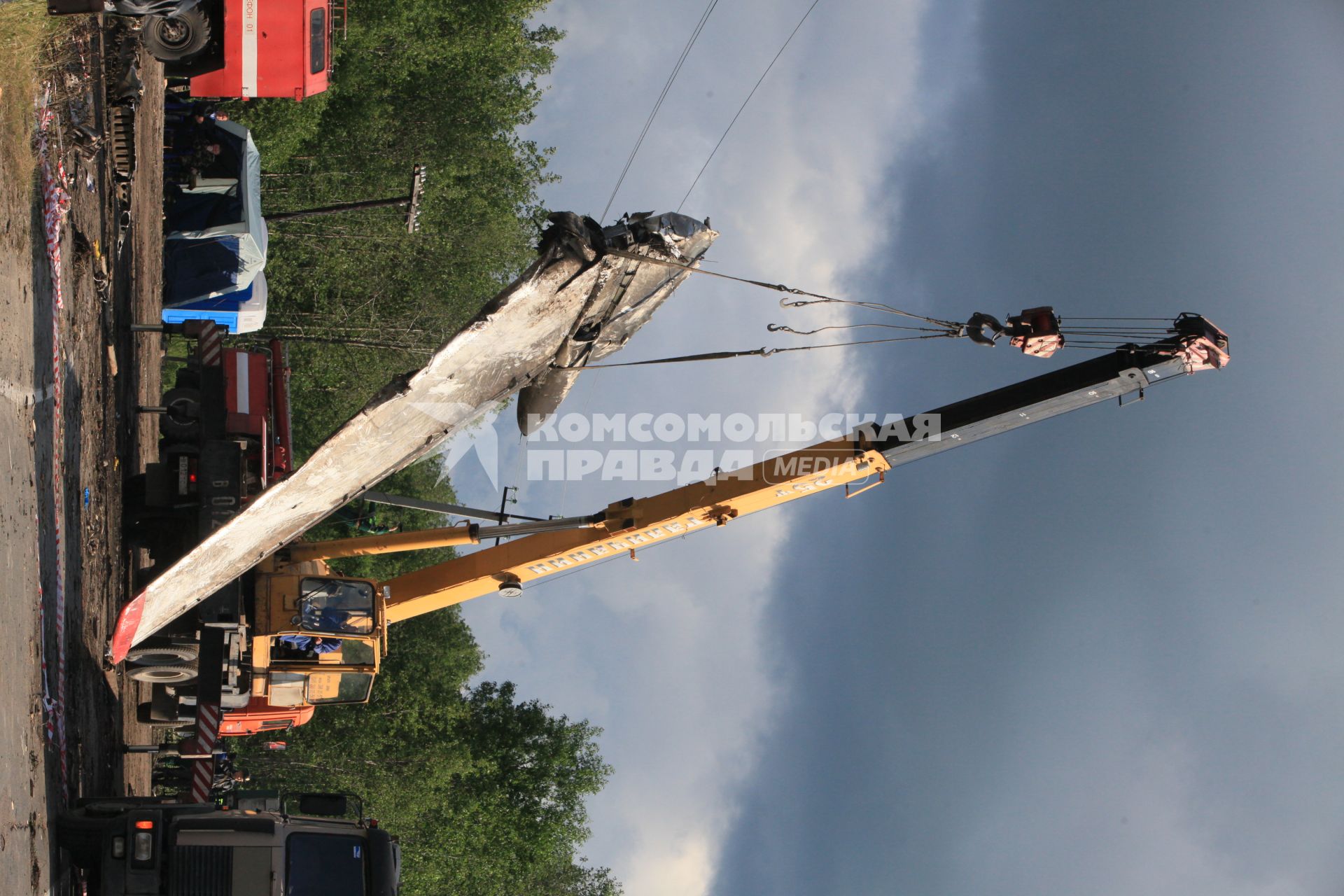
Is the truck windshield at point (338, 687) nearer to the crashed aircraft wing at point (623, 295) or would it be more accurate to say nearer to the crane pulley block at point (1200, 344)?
the crashed aircraft wing at point (623, 295)

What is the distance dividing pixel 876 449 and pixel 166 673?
9.42 metres

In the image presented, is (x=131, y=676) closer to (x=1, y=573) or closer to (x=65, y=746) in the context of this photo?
(x=65, y=746)

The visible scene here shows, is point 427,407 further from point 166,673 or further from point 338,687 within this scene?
point 166,673

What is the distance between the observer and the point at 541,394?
34.9 ft

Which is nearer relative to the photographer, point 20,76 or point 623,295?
point 623,295

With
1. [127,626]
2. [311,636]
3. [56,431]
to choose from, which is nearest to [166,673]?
[311,636]

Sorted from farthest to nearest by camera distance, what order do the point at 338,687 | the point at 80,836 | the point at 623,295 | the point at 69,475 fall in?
the point at 338,687 → the point at 69,475 → the point at 80,836 → the point at 623,295

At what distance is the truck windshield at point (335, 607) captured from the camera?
13.0 m

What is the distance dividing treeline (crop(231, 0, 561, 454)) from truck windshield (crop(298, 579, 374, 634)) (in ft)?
51.9

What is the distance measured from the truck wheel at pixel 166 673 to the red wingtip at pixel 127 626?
1760mm

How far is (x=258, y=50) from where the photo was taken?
19672 millimetres

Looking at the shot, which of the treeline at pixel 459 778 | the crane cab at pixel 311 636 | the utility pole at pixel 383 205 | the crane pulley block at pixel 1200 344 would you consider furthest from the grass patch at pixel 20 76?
the treeline at pixel 459 778

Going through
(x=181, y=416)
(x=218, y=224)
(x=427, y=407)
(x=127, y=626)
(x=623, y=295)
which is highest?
(x=218, y=224)

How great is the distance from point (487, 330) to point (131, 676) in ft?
25.5
